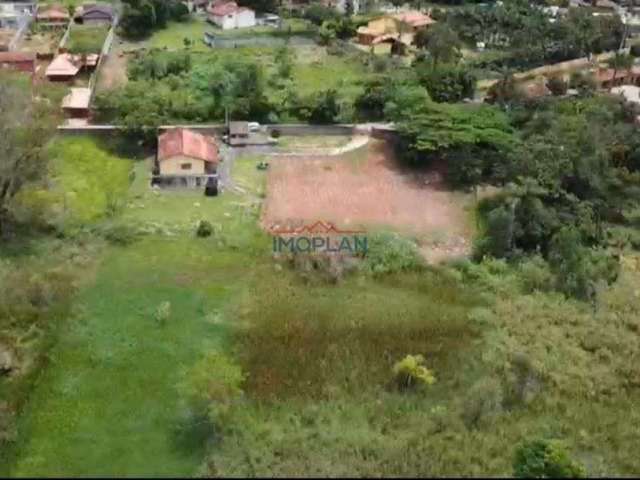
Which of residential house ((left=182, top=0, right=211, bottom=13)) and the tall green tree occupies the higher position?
the tall green tree

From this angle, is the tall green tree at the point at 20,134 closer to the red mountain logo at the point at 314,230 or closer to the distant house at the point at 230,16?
the red mountain logo at the point at 314,230

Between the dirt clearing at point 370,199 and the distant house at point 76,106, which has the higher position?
the distant house at point 76,106

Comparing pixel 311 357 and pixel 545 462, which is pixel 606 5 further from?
pixel 545 462

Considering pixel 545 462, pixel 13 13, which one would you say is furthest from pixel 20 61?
pixel 545 462

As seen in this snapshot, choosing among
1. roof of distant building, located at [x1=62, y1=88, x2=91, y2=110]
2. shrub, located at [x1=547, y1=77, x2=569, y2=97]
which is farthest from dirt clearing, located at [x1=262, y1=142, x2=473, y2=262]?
shrub, located at [x1=547, y1=77, x2=569, y2=97]

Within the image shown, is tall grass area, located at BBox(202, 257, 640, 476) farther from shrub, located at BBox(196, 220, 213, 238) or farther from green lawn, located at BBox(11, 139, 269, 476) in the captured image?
shrub, located at BBox(196, 220, 213, 238)

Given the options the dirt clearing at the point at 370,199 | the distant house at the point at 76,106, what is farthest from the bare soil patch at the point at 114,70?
the dirt clearing at the point at 370,199

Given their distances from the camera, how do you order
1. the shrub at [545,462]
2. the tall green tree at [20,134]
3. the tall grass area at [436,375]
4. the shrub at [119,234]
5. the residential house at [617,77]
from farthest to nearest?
the residential house at [617,77]
the shrub at [119,234]
the tall green tree at [20,134]
the tall grass area at [436,375]
the shrub at [545,462]
